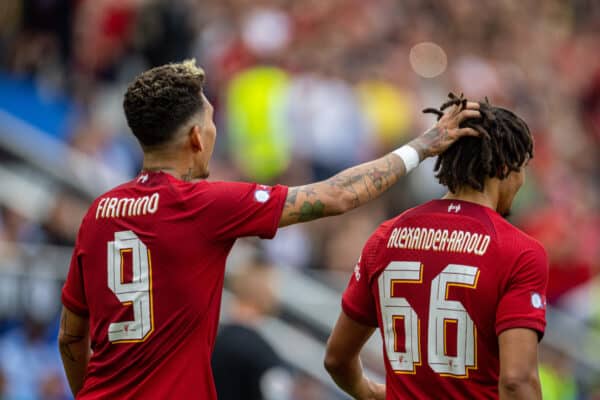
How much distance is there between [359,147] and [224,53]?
5.36ft

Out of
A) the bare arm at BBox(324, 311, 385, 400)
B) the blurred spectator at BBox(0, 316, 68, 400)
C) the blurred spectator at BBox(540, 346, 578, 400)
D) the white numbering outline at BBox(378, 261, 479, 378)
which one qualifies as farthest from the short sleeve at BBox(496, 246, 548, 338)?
the blurred spectator at BBox(540, 346, 578, 400)

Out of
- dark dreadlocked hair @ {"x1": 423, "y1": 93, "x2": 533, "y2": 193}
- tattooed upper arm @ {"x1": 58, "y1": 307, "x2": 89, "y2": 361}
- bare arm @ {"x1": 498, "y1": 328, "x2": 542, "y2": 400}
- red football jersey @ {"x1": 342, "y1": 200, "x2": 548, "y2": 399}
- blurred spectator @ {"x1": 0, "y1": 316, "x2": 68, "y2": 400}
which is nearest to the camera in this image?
bare arm @ {"x1": 498, "y1": 328, "x2": 542, "y2": 400}

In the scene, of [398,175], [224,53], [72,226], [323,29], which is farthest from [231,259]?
[398,175]

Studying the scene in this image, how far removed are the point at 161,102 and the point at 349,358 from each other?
132 centimetres

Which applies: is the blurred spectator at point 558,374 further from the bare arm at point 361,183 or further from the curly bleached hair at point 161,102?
the curly bleached hair at point 161,102

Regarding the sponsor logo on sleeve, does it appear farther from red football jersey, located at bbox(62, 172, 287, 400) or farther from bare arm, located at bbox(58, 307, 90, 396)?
bare arm, located at bbox(58, 307, 90, 396)

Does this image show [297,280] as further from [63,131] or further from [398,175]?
[398,175]

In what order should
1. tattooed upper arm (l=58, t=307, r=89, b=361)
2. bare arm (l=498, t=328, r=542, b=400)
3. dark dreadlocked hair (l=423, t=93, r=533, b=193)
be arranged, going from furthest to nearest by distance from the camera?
tattooed upper arm (l=58, t=307, r=89, b=361) → dark dreadlocked hair (l=423, t=93, r=533, b=193) → bare arm (l=498, t=328, r=542, b=400)

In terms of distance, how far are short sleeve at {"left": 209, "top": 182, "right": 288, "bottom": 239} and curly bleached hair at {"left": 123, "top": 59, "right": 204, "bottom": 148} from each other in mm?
289

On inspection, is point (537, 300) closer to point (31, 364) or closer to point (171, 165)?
point (171, 165)

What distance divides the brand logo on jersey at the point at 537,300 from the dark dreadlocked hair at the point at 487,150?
1.60ft

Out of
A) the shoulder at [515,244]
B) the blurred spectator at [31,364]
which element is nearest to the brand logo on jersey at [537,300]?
the shoulder at [515,244]

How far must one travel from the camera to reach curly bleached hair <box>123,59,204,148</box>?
4.24 meters

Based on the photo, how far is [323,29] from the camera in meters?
11.9
